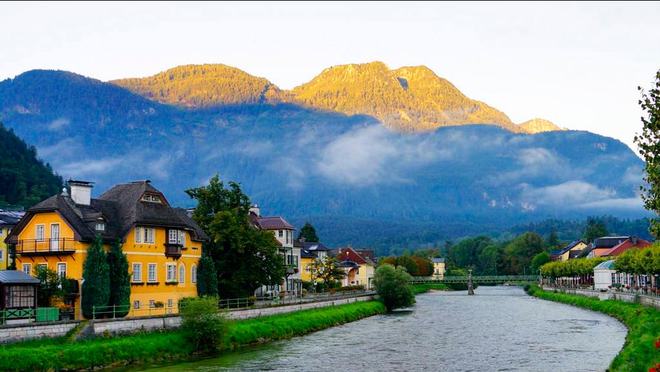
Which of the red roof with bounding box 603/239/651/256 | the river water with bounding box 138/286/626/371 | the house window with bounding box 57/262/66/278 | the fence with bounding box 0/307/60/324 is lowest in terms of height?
the river water with bounding box 138/286/626/371

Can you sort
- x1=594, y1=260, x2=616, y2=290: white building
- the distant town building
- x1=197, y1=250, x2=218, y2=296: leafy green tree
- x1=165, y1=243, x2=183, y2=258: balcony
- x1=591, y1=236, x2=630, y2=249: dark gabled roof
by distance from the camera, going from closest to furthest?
1. x1=165, y1=243, x2=183, y2=258: balcony
2. x1=197, y1=250, x2=218, y2=296: leafy green tree
3. x1=594, y1=260, x2=616, y2=290: white building
4. the distant town building
5. x1=591, y1=236, x2=630, y2=249: dark gabled roof

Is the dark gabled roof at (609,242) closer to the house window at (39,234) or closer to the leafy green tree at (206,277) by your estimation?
the leafy green tree at (206,277)

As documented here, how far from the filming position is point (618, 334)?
79.0 m

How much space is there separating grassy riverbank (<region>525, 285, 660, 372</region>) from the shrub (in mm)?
30635

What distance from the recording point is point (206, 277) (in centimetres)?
8369

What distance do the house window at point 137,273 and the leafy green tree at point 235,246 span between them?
13628 millimetres

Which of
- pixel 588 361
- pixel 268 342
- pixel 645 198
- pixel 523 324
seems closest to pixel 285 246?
pixel 523 324

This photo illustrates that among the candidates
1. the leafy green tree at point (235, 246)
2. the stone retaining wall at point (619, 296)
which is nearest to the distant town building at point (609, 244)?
the stone retaining wall at point (619, 296)

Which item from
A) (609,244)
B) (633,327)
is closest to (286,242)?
(633,327)

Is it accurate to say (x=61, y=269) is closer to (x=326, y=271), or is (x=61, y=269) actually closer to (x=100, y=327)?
(x=100, y=327)

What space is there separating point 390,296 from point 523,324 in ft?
120

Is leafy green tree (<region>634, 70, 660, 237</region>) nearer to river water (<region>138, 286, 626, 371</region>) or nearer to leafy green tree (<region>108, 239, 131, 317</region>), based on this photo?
river water (<region>138, 286, 626, 371</region>)

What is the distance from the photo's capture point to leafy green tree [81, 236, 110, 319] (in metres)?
65.8

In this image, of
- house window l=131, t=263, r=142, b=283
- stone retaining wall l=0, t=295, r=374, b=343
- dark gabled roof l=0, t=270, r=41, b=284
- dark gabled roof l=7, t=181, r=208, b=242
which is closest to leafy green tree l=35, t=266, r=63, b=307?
dark gabled roof l=0, t=270, r=41, b=284
